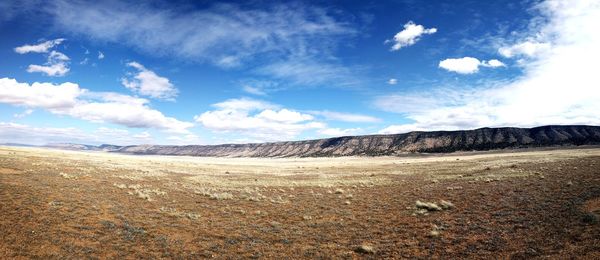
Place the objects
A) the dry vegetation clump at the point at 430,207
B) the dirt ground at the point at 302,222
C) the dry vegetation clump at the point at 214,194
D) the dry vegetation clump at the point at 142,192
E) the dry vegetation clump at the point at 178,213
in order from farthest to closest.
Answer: the dry vegetation clump at the point at 214,194
the dry vegetation clump at the point at 142,192
the dry vegetation clump at the point at 430,207
the dry vegetation clump at the point at 178,213
the dirt ground at the point at 302,222

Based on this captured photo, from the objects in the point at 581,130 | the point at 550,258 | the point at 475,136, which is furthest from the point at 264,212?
the point at 581,130

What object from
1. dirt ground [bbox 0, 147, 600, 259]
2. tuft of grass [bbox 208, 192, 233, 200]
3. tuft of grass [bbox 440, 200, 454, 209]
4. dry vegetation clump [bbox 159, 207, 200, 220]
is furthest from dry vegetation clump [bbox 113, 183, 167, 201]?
→ tuft of grass [bbox 440, 200, 454, 209]

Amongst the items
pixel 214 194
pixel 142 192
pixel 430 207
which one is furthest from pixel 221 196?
pixel 430 207

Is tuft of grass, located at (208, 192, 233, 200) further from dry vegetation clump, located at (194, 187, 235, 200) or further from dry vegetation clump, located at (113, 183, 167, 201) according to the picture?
dry vegetation clump, located at (113, 183, 167, 201)

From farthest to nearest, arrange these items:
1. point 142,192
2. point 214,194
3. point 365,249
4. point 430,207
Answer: point 214,194, point 142,192, point 430,207, point 365,249

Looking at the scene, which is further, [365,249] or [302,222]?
[302,222]

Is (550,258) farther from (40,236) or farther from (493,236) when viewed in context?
(40,236)

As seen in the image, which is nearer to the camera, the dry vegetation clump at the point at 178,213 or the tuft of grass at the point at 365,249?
the tuft of grass at the point at 365,249

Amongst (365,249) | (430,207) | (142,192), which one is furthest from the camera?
(142,192)

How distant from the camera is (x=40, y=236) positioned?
46.9 ft

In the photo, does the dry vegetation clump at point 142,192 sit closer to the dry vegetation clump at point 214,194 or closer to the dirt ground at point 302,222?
the dirt ground at point 302,222

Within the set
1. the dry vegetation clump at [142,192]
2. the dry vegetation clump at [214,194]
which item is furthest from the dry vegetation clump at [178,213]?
the dry vegetation clump at [214,194]

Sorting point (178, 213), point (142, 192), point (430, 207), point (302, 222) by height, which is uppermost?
point (142, 192)

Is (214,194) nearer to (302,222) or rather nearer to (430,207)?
(302,222)
